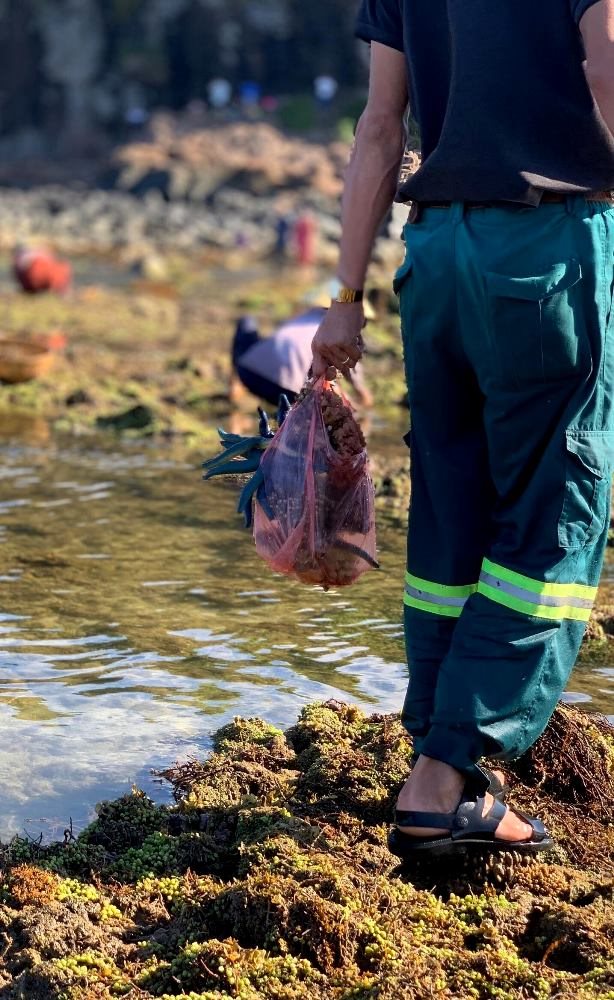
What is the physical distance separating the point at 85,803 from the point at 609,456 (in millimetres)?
1559

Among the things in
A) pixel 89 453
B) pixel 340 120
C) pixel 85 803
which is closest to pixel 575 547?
pixel 85 803

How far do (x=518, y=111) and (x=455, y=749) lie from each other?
1.37 meters

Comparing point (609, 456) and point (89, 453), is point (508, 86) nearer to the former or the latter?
point (609, 456)

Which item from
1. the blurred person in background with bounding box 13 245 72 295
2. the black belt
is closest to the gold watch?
the black belt

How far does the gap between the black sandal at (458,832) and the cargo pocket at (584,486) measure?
1.99 ft

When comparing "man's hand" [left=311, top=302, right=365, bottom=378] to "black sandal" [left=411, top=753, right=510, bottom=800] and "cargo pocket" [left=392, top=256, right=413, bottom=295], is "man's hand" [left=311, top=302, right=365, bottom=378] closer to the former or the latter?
"cargo pocket" [left=392, top=256, right=413, bottom=295]

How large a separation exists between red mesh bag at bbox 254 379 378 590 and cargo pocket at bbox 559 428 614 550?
26.8 inches

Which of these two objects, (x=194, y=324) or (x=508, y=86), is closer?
(x=508, y=86)

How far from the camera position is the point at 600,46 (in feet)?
9.46

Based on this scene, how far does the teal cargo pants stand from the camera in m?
3.01

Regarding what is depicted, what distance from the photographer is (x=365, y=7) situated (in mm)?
3285

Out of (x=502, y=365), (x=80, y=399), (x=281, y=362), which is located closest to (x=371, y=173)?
(x=502, y=365)

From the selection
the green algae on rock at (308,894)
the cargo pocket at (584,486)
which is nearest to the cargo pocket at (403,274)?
the cargo pocket at (584,486)

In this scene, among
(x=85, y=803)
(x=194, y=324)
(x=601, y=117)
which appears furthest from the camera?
(x=194, y=324)
